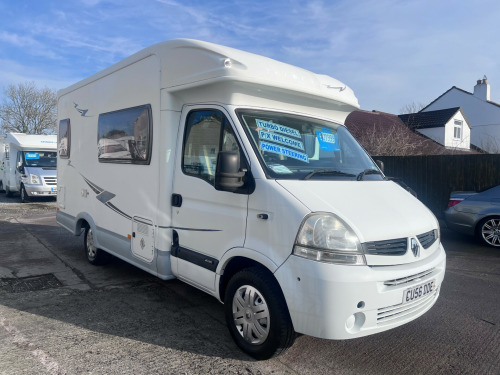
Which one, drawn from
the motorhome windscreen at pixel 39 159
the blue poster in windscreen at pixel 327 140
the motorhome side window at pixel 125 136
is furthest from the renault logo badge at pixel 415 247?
the motorhome windscreen at pixel 39 159

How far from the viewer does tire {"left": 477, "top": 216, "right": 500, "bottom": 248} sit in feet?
26.1

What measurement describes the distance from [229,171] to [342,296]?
1303 millimetres

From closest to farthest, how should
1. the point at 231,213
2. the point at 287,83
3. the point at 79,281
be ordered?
1. the point at 231,213
2. the point at 287,83
3. the point at 79,281

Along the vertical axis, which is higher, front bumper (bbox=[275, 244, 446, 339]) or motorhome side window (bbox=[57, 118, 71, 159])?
motorhome side window (bbox=[57, 118, 71, 159])

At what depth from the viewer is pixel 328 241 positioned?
3025 millimetres

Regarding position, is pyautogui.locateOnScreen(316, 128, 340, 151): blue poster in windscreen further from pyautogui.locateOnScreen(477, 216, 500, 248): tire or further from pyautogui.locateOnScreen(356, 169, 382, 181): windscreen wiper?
pyautogui.locateOnScreen(477, 216, 500, 248): tire

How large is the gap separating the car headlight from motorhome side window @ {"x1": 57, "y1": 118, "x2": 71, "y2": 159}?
5.27m

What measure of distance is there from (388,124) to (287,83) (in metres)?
25.8

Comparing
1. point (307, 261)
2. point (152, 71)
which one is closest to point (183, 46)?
point (152, 71)

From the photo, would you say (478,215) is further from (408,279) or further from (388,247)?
(388,247)

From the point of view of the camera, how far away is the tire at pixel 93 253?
20.6 ft

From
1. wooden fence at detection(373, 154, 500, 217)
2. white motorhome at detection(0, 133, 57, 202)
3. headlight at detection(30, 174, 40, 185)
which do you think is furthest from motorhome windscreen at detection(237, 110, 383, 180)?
headlight at detection(30, 174, 40, 185)

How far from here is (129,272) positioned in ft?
20.2

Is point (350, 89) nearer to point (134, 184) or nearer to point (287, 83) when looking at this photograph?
point (287, 83)
